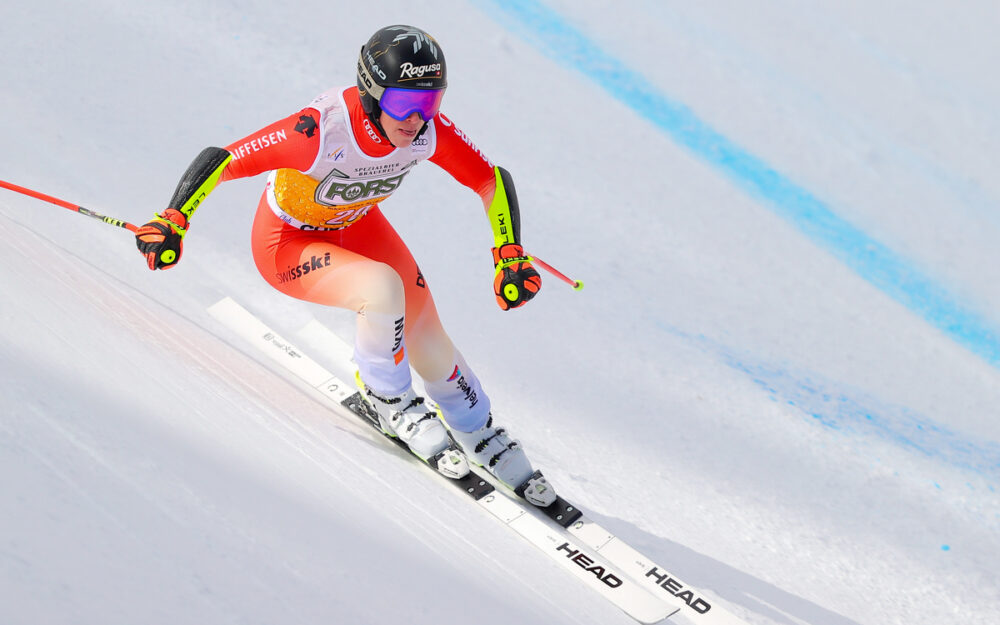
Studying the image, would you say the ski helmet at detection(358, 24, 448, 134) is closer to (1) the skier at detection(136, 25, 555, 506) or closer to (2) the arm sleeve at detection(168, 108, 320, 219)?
(1) the skier at detection(136, 25, 555, 506)

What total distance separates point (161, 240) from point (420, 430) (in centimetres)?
113

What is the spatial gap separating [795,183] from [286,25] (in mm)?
3358

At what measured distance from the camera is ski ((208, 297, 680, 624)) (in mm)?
3338

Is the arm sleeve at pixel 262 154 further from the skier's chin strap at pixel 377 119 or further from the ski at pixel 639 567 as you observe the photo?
the ski at pixel 639 567

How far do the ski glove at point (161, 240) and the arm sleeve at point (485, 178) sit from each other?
3.08 feet

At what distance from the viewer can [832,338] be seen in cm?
531

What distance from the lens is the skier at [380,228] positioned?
320 centimetres

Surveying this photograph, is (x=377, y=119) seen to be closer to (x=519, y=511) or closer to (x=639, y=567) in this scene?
(x=519, y=511)

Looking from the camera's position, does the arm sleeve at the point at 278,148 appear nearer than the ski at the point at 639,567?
Yes

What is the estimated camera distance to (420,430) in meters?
3.66

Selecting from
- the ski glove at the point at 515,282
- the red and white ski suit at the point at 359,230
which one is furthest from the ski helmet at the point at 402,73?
the ski glove at the point at 515,282

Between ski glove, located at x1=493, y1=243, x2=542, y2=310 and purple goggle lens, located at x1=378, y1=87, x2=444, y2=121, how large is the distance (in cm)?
60

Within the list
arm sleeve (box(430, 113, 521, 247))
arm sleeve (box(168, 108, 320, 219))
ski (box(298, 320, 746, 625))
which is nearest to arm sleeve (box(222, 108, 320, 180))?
arm sleeve (box(168, 108, 320, 219))

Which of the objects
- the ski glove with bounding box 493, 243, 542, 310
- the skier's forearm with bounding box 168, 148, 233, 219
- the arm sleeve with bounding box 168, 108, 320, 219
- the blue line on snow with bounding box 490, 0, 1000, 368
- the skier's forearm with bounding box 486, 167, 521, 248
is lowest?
the skier's forearm with bounding box 168, 148, 233, 219
